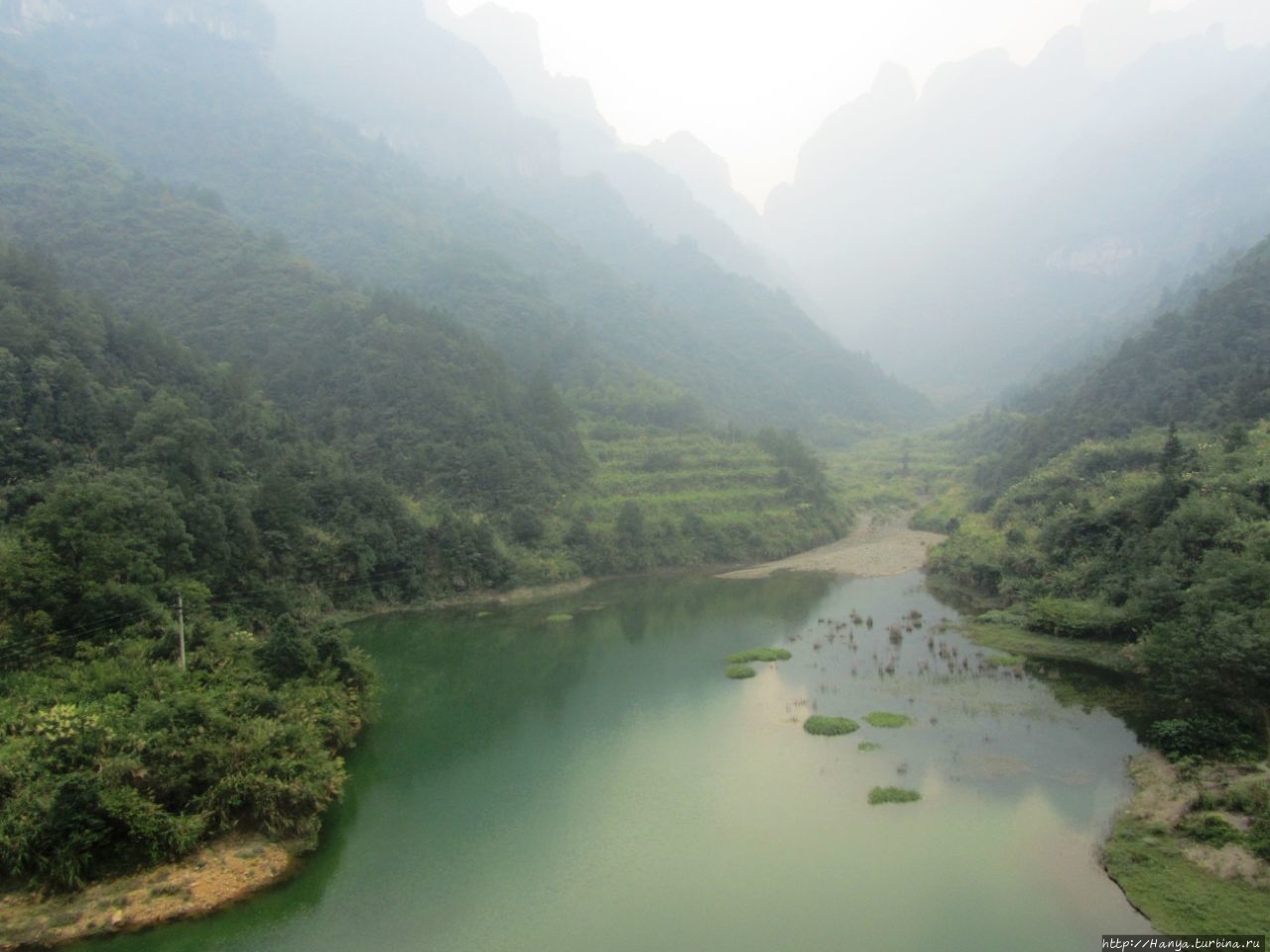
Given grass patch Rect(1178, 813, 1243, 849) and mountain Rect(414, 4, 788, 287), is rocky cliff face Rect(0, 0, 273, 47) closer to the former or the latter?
mountain Rect(414, 4, 788, 287)

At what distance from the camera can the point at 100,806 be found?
1395cm

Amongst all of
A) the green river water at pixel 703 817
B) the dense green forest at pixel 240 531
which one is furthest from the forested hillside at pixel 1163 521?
the dense green forest at pixel 240 531

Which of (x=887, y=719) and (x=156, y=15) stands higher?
(x=156, y=15)

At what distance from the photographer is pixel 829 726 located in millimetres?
21891

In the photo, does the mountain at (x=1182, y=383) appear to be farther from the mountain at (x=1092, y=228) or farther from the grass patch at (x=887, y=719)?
the mountain at (x=1092, y=228)

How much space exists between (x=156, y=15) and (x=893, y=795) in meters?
127

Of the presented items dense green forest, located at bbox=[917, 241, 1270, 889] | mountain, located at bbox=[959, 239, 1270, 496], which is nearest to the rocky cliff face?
dense green forest, located at bbox=[917, 241, 1270, 889]

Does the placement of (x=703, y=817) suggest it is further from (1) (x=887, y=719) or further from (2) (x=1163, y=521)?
(2) (x=1163, y=521)

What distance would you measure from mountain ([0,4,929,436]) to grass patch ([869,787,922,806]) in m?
48.4

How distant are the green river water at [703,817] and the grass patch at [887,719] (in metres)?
0.43

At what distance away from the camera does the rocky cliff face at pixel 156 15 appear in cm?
9344

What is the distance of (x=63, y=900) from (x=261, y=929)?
335cm

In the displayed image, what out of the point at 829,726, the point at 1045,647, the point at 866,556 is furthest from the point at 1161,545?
the point at 866,556

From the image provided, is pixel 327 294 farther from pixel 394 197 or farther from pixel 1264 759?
pixel 1264 759
